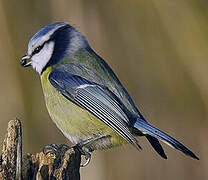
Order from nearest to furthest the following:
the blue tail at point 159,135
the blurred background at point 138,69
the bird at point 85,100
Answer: the blue tail at point 159,135 → the bird at point 85,100 → the blurred background at point 138,69

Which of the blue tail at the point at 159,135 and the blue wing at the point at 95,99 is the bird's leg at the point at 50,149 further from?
the blue tail at the point at 159,135

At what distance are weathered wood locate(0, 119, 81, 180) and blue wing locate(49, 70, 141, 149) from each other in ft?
1.38

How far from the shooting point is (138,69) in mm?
4809

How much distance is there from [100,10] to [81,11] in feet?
0.59

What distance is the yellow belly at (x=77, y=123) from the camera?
3156 millimetres

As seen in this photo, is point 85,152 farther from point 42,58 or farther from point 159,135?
point 42,58

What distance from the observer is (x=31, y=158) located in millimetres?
2605

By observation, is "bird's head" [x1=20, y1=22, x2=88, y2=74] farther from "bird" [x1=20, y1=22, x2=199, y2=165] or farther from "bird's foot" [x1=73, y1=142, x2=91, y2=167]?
"bird's foot" [x1=73, y1=142, x2=91, y2=167]

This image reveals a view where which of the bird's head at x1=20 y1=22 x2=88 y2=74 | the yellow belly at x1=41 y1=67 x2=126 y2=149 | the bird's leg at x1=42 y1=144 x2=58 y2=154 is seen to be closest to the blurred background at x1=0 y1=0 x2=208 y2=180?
the bird's head at x1=20 y1=22 x2=88 y2=74

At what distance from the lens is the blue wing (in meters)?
3.03

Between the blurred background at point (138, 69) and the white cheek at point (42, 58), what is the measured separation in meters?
1.12

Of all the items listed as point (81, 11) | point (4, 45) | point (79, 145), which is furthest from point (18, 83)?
point (79, 145)

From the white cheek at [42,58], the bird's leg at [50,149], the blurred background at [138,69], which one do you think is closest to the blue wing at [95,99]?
the white cheek at [42,58]

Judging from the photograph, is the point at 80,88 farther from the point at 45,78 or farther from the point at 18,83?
the point at 18,83
